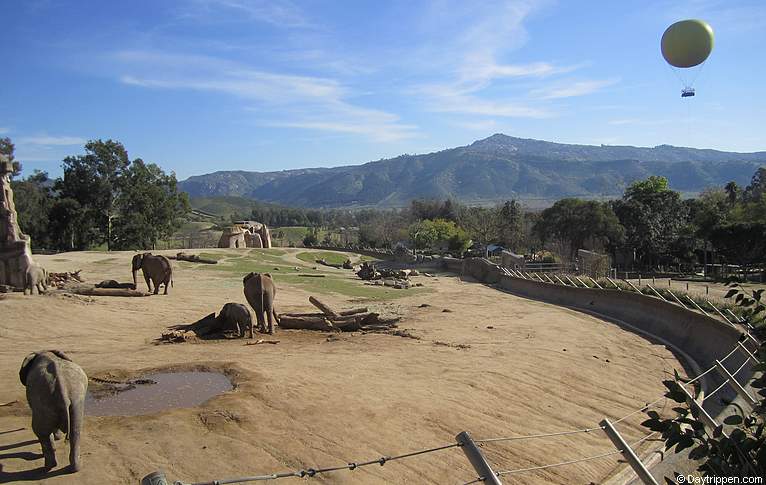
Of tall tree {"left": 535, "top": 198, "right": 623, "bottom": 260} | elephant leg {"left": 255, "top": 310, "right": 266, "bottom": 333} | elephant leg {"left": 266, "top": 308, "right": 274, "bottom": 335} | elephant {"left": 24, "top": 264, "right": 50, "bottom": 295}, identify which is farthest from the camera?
tall tree {"left": 535, "top": 198, "right": 623, "bottom": 260}

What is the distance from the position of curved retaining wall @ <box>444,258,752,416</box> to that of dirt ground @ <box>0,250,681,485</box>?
99cm

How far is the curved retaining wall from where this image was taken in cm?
1516

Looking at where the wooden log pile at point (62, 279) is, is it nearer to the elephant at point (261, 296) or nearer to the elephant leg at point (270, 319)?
the elephant at point (261, 296)

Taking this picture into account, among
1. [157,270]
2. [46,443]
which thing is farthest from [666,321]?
[46,443]

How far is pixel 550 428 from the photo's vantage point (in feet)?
35.4

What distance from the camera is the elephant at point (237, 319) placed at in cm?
1680

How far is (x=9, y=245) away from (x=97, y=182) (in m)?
42.6

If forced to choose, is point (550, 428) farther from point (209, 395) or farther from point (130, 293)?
point (130, 293)

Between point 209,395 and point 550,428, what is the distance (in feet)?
19.6

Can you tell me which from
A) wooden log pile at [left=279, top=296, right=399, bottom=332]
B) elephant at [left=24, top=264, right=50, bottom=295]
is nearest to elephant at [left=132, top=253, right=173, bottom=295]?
elephant at [left=24, top=264, right=50, bottom=295]

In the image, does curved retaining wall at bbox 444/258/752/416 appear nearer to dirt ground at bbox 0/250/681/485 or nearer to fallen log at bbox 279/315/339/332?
dirt ground at bbox 0/250/681/485

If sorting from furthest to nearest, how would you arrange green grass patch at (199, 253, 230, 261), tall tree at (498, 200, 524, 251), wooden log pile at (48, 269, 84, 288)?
tall tree at (498, 200, 524, 251) < green grass patch at (199, 253, 230, 261) < wooden log pile at (48, 269, 84, 288)

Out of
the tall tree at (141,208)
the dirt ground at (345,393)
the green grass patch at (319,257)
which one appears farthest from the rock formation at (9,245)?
the tall tree at (141,208)

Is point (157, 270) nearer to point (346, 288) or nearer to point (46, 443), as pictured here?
point (346, 288)
